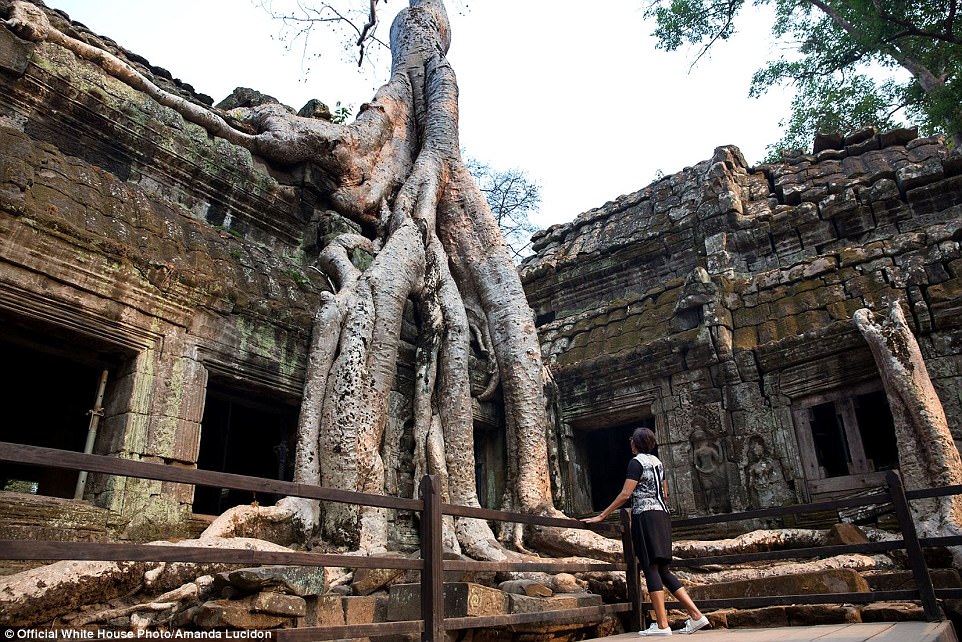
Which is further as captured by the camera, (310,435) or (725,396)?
(725,396)

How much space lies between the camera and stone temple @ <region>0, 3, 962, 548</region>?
420 centimetres

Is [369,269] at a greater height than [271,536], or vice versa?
[369,269]

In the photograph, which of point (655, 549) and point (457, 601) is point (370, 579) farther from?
point (655, 549)

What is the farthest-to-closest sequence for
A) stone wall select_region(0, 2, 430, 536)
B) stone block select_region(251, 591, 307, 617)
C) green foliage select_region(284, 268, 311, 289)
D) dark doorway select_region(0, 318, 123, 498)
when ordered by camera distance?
1. dark doorway select_region(0, 318, 123, 498)
2. green foliage select_region(284, 268, 311, 289)
3. stone wall select_region(0, 2, 430, 536)
4. stone block select_region(251, 591, 307, 617)

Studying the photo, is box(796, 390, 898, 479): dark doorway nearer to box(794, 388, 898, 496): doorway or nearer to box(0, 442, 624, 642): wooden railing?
box(794, 388, 898, 496): doorway

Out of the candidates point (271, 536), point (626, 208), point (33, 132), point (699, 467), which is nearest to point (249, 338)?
point (271, 536)

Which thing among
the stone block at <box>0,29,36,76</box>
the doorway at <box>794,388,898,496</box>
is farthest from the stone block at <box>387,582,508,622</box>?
the stone block at <box>0,29,36,76</box>

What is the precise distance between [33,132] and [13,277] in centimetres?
139

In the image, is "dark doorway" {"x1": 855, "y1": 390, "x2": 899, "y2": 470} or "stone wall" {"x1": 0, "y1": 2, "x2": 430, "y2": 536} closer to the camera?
"stone wall" {"x1": 0, "y1": 2, "x2": 430, "y2": 536}

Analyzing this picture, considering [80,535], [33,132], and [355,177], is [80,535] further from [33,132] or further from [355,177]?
[355,177]

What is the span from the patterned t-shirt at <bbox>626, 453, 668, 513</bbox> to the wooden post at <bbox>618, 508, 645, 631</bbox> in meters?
0.36

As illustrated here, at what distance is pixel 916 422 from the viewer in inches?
208

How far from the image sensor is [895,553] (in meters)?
4.79

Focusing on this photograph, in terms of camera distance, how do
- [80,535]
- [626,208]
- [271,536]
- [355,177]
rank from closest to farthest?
[80,535] < [271,536] < [355,177] < [626,208]
